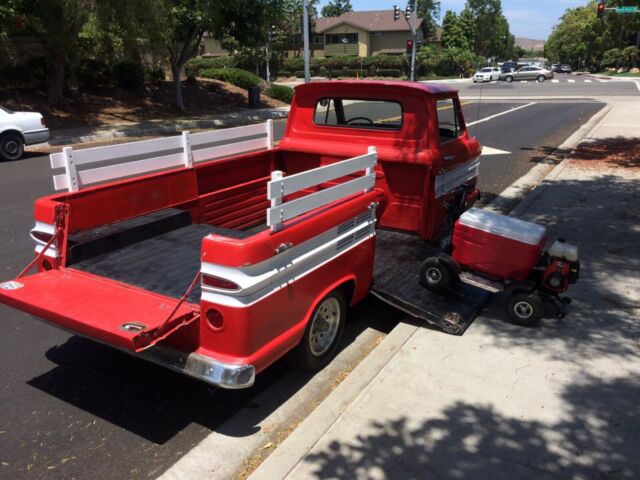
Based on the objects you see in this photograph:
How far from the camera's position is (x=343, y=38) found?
82750 millimetres

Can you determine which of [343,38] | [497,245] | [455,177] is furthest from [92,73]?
[343,38]

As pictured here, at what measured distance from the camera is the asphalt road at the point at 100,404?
10.3ft

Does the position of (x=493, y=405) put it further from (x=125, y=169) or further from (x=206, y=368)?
(x=125, y=169)

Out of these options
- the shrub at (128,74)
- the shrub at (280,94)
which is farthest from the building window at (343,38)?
the shrub at (128,74)

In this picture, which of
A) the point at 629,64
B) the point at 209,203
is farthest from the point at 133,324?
the point at 629,64

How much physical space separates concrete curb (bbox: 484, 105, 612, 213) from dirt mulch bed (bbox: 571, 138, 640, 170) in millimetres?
402

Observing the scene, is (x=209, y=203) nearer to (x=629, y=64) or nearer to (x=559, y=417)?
(x=559, y=417)

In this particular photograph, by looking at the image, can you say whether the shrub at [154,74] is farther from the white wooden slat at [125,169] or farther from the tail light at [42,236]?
the tail light at [42,236]

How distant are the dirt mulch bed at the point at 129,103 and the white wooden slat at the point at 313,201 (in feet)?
54.2

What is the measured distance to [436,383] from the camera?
12.3 feet

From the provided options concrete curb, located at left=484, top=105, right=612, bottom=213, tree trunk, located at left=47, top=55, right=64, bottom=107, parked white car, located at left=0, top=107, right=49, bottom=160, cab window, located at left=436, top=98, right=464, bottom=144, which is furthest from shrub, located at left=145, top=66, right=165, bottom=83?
cab window, located at left=436, top=98, right=464, bottom=144

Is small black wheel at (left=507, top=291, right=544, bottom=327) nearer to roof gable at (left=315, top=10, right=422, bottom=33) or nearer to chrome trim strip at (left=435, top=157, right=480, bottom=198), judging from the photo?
chrome trim strip at (left=435, top=157, right=480, bottom=198)

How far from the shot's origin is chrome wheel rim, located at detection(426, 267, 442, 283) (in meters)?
4.71

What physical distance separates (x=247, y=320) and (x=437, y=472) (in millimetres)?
1352
